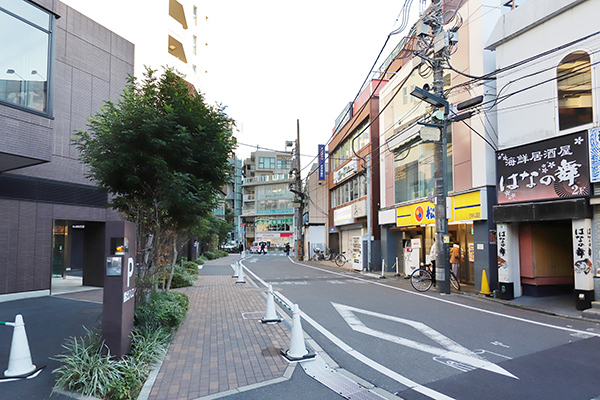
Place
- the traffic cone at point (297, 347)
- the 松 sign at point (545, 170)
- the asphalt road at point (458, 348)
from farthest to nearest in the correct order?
1. the 松 sign at point (545, 170)
2. the traffic cone at point (297, 347)
3. the asphalt road at point (458, 348)

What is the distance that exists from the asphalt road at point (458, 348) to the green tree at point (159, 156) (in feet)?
11.5

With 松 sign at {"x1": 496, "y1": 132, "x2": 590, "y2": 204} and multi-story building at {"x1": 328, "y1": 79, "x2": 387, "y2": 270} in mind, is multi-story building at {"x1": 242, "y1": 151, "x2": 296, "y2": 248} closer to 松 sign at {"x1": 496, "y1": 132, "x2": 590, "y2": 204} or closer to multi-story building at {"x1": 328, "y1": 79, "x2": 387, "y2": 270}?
multi-story building at {"x1": 328, "y1": 79, "x2": 387, "y2": 270}

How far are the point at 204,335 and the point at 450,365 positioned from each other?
431 centimetres

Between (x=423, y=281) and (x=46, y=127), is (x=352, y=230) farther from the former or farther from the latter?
(x=46, y=127)

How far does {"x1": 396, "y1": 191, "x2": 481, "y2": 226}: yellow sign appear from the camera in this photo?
13.6 m

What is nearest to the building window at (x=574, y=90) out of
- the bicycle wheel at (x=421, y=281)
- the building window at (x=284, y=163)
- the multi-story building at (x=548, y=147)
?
the multi-story building at (x=548, y=147)

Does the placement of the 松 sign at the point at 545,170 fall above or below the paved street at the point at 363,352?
above

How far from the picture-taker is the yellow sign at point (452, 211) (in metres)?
13.6

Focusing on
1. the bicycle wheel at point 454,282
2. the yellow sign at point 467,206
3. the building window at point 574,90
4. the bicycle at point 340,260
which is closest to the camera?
the building window at point 574,90

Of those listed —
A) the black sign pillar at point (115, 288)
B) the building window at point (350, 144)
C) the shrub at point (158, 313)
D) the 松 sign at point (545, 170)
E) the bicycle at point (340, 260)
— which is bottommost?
the bicycle at point (340, 260)

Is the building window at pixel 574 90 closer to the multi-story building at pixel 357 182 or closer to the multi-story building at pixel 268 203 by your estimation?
the multi-story building at pixel 357 182

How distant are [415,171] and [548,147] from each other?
27.9 feet

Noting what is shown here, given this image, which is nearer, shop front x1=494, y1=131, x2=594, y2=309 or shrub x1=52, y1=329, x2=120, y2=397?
shrub x1=52, y1=329, x2=120, y2=397

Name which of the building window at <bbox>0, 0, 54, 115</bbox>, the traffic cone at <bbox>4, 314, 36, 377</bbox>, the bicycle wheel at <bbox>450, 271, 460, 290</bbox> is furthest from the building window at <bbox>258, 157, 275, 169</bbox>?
the traffic cone at <bbox>4, 314, 36, 377</bbox>
